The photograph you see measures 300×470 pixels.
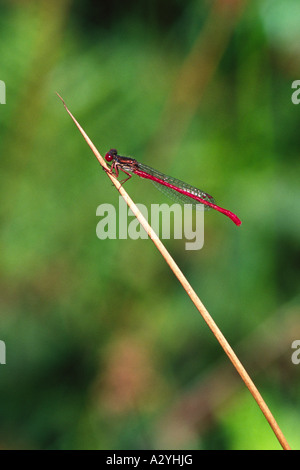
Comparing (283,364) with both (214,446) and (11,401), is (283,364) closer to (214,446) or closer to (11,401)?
(214,446)

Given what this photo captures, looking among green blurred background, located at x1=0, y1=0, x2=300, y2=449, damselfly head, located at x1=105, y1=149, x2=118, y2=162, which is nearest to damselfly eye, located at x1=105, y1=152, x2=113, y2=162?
damselfly head, located at x1=105, y1=149, x2=118, y2=162

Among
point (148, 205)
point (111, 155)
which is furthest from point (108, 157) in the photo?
point (148, 205)

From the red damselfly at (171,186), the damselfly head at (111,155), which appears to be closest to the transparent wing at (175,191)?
the red damselfly at (171,186)

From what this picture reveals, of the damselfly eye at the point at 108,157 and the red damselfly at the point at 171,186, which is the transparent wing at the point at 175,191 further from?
the damselfly eye at the point at 108,157

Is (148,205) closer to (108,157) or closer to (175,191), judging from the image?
(175,191)

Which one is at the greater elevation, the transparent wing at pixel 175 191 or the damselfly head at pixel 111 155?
the damselfly head at pixel 111 155
